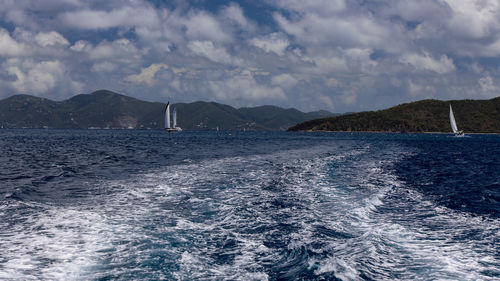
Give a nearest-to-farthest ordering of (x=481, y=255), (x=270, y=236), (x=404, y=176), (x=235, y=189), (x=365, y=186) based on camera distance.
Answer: (x=481, y=255), (x=270, y=236), (x=235, y=189), (x=365, y=186), (x=404, y=176)

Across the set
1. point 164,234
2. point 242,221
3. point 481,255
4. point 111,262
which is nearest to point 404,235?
point 481,255

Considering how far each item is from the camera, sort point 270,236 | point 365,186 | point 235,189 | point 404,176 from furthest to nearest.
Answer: point 404,176, point 365,186, point 235,189, point 270,236

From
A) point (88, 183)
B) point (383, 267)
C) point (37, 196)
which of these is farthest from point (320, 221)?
point (88, 183)

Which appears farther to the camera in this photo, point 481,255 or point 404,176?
point 404,176

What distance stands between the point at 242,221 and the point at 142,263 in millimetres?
5994

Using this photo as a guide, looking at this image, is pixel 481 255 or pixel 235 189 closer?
pixel 481 255

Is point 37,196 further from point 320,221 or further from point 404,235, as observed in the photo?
point 404,235

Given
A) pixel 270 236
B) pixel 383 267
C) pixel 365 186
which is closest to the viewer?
pixel 383 267

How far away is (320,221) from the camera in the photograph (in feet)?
51.3

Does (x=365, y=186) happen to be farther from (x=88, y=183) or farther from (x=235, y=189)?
(x=88, y=183)

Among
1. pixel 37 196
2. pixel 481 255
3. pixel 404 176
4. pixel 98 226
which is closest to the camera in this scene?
pixel 481 255

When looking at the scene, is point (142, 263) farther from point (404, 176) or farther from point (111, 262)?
point (404, 176)

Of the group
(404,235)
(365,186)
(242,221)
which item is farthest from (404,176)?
(242,221)

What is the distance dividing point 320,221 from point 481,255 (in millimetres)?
6257
